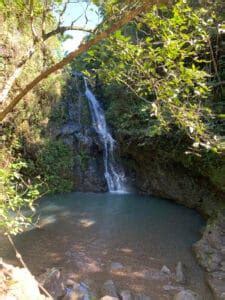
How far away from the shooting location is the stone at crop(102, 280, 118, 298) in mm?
3904

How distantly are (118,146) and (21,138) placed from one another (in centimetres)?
319

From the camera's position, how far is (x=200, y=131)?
6.17 feet

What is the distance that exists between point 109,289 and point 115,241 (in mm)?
1633

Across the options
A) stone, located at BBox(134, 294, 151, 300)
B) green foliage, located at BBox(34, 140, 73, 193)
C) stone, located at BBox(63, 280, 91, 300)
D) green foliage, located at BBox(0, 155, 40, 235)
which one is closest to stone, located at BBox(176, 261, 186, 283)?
stone, located at BBox(134, 294, 151, 300)

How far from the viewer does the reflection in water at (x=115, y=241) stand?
4.49 metres

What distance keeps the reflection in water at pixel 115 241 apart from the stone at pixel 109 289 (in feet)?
0.43

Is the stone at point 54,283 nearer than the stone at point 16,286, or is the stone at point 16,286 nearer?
the stone at point 16,286

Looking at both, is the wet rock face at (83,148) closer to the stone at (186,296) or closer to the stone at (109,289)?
the stone at (109,289)

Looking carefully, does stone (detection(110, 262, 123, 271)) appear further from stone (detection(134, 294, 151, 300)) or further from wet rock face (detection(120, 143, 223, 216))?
wet rock face (detection(120, 143, 223, 216))

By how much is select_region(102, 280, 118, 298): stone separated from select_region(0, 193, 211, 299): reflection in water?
0.43ft

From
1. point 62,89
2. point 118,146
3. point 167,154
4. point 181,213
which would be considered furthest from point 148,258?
point 62,89

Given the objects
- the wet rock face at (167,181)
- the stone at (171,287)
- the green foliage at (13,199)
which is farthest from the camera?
the wet rock face at (167,181)

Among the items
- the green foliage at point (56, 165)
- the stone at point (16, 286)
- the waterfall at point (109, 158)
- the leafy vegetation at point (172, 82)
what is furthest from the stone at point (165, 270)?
the green foliage at point (56, 165)

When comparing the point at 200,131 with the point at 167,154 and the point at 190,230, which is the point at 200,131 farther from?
the point at 167,154
